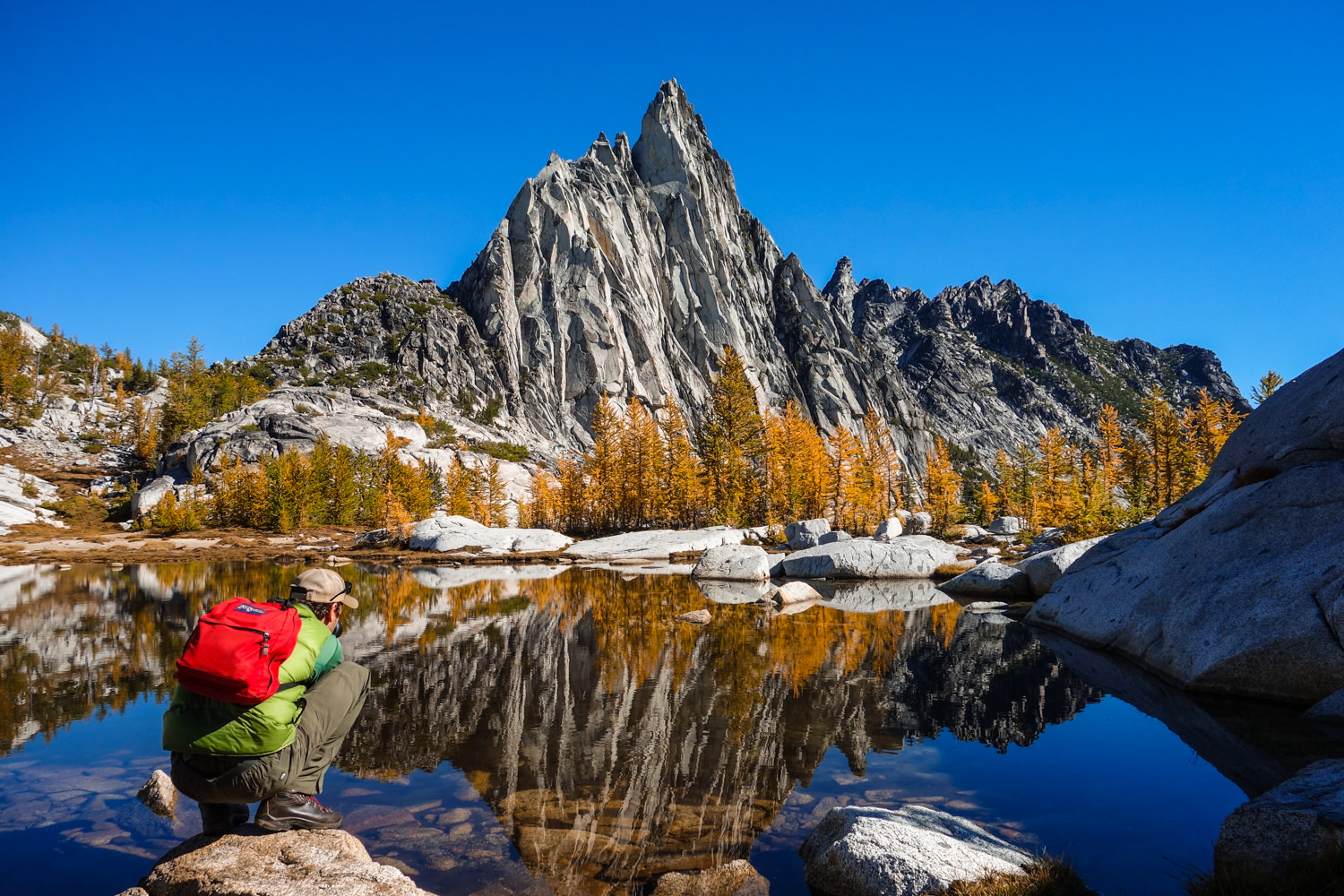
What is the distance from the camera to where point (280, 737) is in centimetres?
436

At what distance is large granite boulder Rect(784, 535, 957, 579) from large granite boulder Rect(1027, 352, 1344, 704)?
40.1ft

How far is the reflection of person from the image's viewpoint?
14.0 ft

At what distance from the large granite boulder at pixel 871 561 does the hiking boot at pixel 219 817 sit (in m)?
24.8

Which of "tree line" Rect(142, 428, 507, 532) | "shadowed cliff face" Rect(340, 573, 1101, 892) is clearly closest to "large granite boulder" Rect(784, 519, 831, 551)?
"shadowed cliff face" Rect(340, 573, 1101, 892)

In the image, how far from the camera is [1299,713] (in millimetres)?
8344

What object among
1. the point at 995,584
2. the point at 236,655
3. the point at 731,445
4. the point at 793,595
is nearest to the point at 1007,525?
the point at 731,445

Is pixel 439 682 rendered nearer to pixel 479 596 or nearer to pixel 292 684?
pixel 292 684

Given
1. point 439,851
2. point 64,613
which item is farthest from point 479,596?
point 439,851

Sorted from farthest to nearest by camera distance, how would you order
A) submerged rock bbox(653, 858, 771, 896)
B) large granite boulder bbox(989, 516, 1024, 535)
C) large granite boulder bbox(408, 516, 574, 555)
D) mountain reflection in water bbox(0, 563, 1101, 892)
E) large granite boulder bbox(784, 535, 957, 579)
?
1. large granite boulder bbox(989, 516, 1024, 535)
2. large granite boulder bbox(408, 516, 574, 555)
3. large granite boulder bbox(784, 535, 957, 579)
4. mountain reflection in water bbox(0, 563, 1101, 892)
5. submerged rock bbox(653, 858, 771, 896)

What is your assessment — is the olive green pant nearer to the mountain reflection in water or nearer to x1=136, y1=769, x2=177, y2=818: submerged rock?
the mountain reflection in water

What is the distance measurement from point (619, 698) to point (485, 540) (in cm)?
3701

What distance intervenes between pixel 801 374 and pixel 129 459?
399ft

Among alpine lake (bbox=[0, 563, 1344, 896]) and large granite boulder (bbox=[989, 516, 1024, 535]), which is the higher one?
large granite boulder (bbox=[989, 516, 1024, 535])

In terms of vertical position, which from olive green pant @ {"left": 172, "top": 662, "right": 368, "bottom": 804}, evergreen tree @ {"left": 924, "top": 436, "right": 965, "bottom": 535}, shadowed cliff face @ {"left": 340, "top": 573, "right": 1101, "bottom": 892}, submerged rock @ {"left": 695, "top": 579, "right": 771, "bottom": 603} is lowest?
shadowed cliff face @ {"left": 340, "top": 573, "right": 1101, "bottom": 892}
